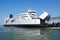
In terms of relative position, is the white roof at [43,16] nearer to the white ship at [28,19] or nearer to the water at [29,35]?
the white ship at [28,19]

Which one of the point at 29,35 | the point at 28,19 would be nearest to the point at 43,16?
the point at 28,19

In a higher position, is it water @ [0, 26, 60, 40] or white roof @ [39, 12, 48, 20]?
white roof @ [39, 12, 48, 20]

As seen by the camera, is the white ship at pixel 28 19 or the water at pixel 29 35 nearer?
the water at pixel 29 35

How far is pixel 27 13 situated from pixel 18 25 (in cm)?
506

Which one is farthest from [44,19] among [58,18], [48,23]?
[58,18]

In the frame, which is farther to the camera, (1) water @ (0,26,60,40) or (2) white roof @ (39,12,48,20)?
(2) white roof @ (39,12,48,20)

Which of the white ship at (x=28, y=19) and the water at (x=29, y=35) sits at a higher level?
the white ship at (x=28, y=19)

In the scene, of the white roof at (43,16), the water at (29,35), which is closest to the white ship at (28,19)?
the white roof at (43,16)

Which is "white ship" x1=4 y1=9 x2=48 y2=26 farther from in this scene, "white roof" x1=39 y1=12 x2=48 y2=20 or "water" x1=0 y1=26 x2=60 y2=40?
"water" x1=0 y1=26 x2=60 y2=40

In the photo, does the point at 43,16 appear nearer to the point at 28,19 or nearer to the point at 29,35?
the point at 28,19

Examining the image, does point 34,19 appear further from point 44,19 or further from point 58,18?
point 58,18

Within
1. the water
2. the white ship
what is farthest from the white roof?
the water

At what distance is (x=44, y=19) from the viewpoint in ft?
186

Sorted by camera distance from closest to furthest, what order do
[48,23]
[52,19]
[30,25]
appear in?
[30,25]
[48,23]
[52,19]
